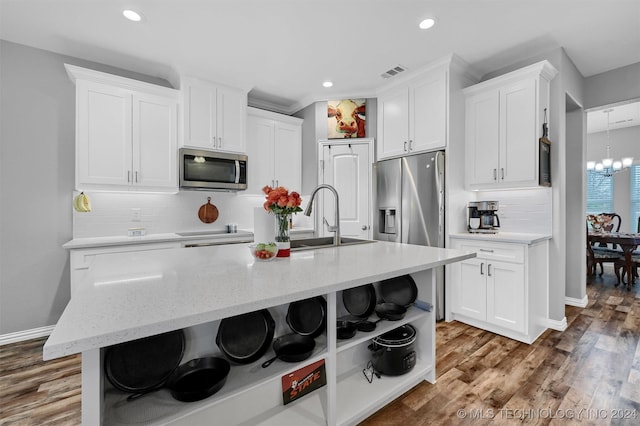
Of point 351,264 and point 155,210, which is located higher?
point 155,210

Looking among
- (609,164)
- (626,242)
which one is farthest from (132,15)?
(609,164)

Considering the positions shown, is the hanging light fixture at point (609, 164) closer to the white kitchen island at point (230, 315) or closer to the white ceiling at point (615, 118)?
the white ceiling at point (615, 118)

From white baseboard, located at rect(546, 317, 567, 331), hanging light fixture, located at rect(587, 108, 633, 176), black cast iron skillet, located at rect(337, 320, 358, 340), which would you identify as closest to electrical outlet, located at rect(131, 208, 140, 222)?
black cast iron skillet, located at rect(337, 320, 358, 340)

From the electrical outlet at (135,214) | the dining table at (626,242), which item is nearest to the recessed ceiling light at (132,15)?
the electrical outlet at (135,214)

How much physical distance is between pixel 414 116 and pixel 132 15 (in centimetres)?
287

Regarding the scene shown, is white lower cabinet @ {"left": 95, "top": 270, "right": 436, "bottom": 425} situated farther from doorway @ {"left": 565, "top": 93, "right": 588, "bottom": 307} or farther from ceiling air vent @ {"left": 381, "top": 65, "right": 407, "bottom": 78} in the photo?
doorway @ {"left": 565, "top": 93, "right": 588, "bottom": 307}

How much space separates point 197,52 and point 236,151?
1.12m

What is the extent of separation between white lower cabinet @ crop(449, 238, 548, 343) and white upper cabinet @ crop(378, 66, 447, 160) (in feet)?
3.90

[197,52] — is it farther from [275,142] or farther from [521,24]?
[521,24]

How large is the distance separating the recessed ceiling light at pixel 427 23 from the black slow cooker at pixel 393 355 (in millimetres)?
2519

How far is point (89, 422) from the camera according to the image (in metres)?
0.81

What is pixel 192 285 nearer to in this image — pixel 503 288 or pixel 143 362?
pixel 143 362

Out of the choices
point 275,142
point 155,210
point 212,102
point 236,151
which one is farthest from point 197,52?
point 155,210

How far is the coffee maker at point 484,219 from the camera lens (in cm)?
327
